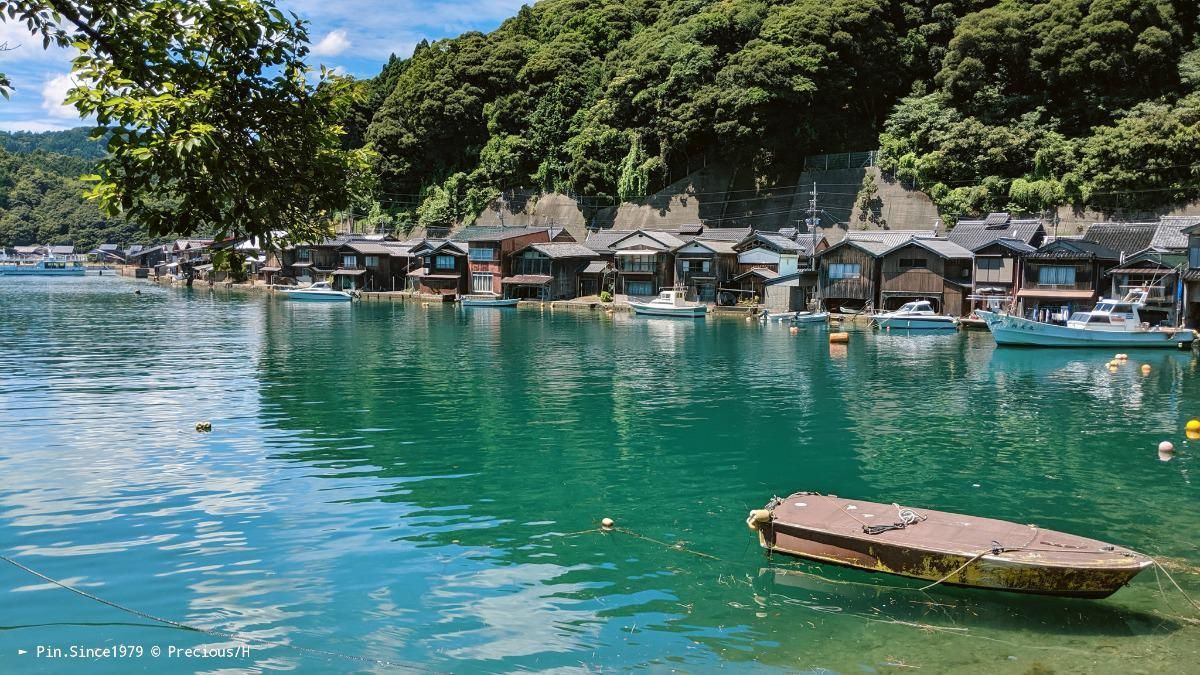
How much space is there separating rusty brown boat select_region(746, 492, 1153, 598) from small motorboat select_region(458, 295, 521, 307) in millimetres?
64247

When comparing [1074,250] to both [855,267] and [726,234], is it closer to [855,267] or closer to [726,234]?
[855,267]

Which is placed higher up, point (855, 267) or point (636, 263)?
point (636, 263)

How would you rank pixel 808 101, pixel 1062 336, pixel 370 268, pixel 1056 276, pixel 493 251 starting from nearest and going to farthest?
pixel 1062 336, pixel 1056 276, pixel 808 101, pixel 493 251, pixel 370 268

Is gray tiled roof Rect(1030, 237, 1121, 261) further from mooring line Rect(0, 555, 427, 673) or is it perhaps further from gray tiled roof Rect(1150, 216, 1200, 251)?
mooring line Rect(0, 555, 427, 673)

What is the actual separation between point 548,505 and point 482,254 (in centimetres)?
6831

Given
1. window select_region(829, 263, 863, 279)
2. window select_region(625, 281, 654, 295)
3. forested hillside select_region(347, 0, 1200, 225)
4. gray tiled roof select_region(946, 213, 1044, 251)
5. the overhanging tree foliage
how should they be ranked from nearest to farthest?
the overhanging tree foliage < gray tiled roof select_region(946, 213, 1044, 251) < forested hillside select_region(347, 0, 1200, 225) < window select_region(829, 263, 863, 279) < window select_region(625, 281, 654, 295)

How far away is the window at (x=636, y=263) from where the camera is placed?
73.7 metres

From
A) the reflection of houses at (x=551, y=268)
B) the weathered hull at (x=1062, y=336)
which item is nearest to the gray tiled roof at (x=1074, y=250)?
the weathered hull at (x=1062, y=336)

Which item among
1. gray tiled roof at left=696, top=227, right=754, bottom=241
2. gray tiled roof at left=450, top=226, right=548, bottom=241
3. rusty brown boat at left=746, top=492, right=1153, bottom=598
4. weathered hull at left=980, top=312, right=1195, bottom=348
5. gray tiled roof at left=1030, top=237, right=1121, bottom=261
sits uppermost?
gray tiled roof at left=450, top=226, right=548, bottom=241

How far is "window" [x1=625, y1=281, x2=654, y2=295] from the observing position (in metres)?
74.6

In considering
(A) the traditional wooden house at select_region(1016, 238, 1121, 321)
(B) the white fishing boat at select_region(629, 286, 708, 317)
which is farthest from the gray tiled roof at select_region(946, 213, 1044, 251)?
(B) the white fishing boat at select_region(629, 286, 708, 317)

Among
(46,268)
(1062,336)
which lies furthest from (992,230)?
(46,268)

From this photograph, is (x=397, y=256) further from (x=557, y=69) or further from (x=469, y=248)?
(x=557, y=69)

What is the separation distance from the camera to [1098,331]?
46438 millimetres
